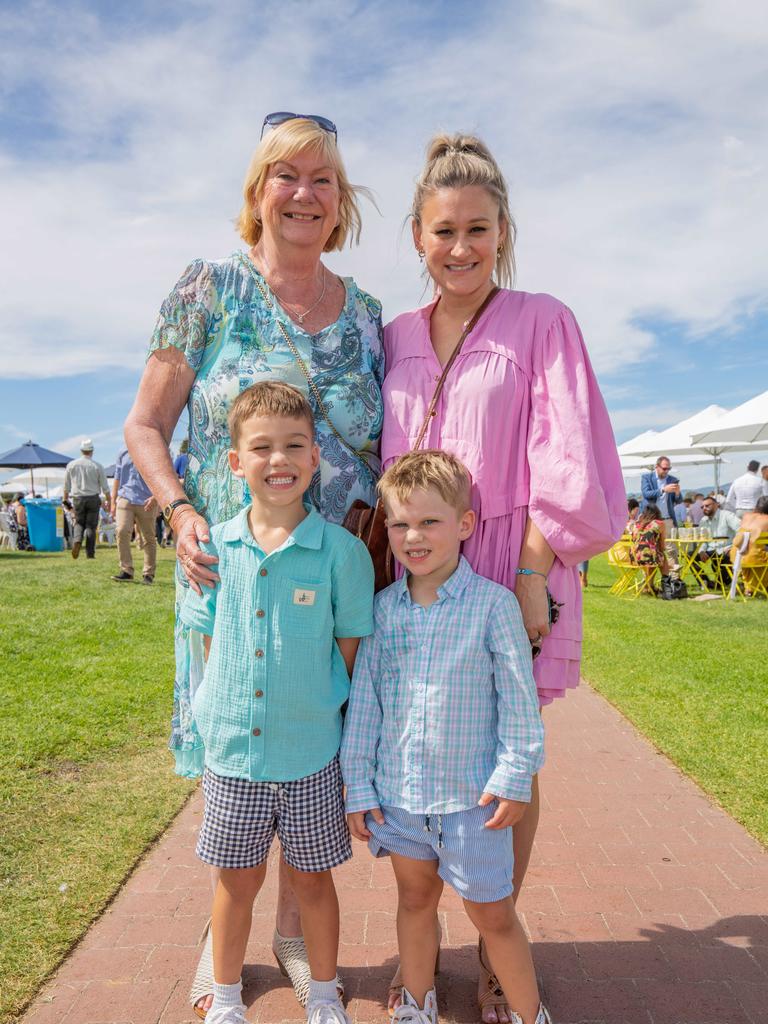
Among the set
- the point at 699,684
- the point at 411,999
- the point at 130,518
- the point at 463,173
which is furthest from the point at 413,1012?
the point at 130,518

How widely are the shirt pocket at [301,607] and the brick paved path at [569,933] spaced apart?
1.22 m

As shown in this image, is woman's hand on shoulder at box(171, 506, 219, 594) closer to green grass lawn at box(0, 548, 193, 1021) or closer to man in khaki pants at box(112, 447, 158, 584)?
green grass lawn at box(0, 548, 193, 1021)

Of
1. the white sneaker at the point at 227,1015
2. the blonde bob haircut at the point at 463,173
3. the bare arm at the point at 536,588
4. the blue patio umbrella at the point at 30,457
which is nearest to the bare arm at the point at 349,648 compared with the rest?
the bare arm at the point at 536,588

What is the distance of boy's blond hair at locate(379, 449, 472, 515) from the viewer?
230cm

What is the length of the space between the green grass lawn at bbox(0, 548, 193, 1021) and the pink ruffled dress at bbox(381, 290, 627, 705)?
199 centimetres

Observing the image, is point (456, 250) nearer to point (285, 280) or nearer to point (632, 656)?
point (285, 280)

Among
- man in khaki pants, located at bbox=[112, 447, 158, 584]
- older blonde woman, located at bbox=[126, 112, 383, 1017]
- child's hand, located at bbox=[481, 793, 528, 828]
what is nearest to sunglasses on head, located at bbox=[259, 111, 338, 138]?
older blonde woman, located at bbox=[126, 112, 383, 1017]

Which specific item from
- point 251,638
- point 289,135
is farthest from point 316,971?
point 289,135

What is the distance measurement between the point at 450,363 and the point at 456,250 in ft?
1.08

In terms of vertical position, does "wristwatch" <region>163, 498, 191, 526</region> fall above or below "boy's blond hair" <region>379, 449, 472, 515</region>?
below

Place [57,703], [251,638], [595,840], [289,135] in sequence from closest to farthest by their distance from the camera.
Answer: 1. [251,638]
2. [289,135]
3. [595,840]
4. [57,703]

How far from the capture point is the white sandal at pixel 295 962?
2648 mm

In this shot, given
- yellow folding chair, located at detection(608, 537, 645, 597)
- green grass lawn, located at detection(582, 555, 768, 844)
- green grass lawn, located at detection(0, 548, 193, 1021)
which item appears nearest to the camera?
green grass lawn, located at detection(0, 548, 193, 1021)

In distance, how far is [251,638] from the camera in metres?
2.37
